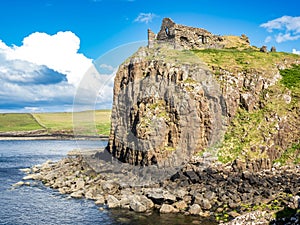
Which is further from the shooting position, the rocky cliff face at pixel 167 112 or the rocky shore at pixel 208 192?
the rocky cliff face at pixel 167 112

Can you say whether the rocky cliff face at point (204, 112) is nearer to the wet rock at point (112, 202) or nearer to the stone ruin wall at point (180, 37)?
the stone ruin wall at point (180, 37)

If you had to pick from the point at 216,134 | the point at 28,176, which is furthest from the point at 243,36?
the point at 28,176

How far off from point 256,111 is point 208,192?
23966 mm

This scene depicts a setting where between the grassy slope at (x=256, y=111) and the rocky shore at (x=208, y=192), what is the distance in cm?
327

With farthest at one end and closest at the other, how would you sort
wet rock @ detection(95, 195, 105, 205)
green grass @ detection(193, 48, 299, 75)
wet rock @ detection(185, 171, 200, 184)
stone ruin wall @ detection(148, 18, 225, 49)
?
stone ruin wall @ detection(148, 18, 225, 49)
green grass @ detection(193, 48, 299, 75)
wet rock @ detection(185, 171, 200, 184)
wet rock @ detection(95, 195, 105, 205)

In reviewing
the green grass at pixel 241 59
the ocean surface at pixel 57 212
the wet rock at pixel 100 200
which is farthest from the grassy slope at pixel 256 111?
the wet rock at pixel 100 200

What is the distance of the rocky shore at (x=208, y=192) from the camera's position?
43719mm

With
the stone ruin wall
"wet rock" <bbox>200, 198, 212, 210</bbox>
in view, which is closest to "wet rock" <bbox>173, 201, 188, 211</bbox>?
"wet rock" <bbox>200, 198, 212, 210</bbox>

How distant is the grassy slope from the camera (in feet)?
197

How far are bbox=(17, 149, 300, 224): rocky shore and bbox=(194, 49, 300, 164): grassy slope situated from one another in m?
3.27

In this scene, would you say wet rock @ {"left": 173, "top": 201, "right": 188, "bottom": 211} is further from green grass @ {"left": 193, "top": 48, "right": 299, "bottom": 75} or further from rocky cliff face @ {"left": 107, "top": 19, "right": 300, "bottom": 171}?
green grass @ {"left": 193, "top": 48, "right": 299, "bottom": 75}

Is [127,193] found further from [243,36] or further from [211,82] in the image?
[243,36]

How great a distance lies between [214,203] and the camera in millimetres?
46938

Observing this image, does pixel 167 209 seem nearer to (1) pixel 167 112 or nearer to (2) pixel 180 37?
(1) pixel 167 112
